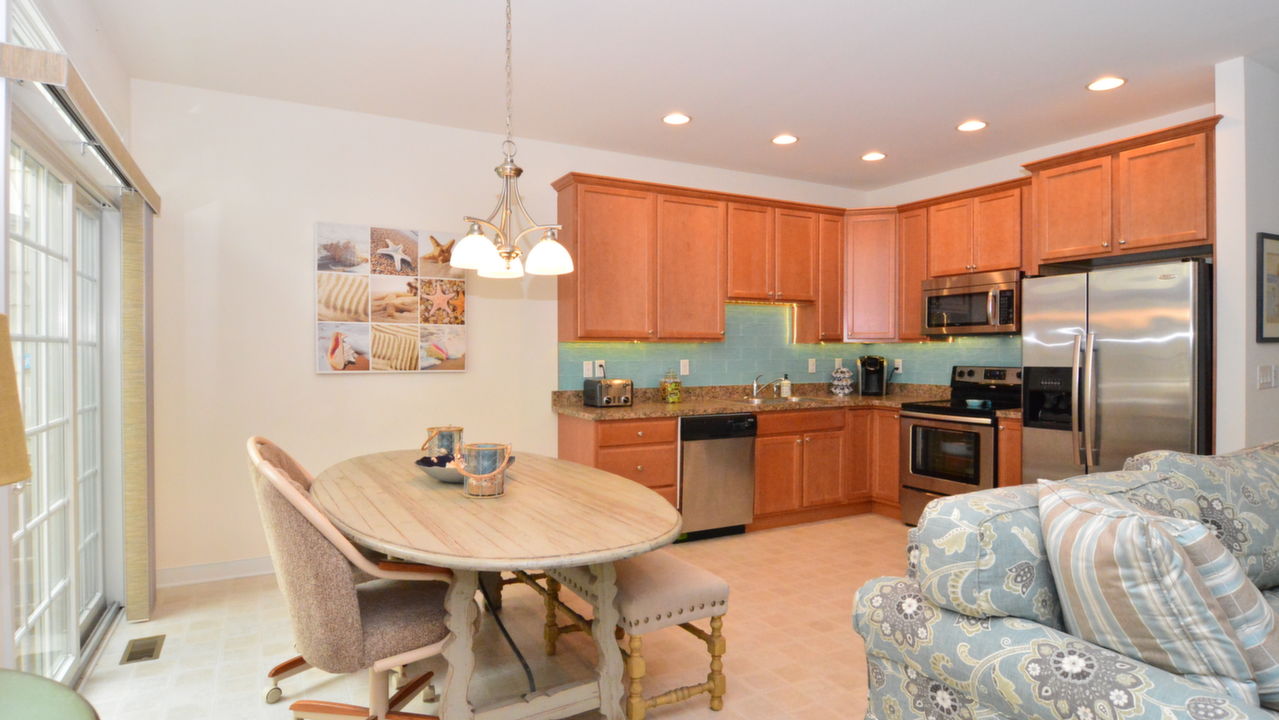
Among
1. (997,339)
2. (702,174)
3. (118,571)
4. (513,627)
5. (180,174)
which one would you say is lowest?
(513,627)

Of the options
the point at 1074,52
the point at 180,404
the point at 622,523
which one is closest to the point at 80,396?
the point at 180,404

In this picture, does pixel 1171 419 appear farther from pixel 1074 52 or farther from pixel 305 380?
pixel 305 380

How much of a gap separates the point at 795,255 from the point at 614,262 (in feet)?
5.00

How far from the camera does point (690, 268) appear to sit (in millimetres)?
4742

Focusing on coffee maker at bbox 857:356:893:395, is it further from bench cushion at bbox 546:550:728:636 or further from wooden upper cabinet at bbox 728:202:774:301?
bench cushion at bbox 546:550:728:636

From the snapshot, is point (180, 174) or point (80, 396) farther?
point (180, 174)

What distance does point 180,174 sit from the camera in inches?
140

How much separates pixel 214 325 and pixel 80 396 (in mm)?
957

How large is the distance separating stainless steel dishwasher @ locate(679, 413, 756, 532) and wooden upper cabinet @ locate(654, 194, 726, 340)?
2.25 ft

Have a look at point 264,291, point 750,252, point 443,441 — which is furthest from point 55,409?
point 750,252

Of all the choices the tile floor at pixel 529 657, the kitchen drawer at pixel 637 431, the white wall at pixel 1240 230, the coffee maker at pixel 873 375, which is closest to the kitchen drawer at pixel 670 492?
the kitchen drawer at pixel 637 431

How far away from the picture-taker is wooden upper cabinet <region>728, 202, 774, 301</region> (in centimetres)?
491

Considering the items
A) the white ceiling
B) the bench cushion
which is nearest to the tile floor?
the bench cushion

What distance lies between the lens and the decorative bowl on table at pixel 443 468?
2466mm
